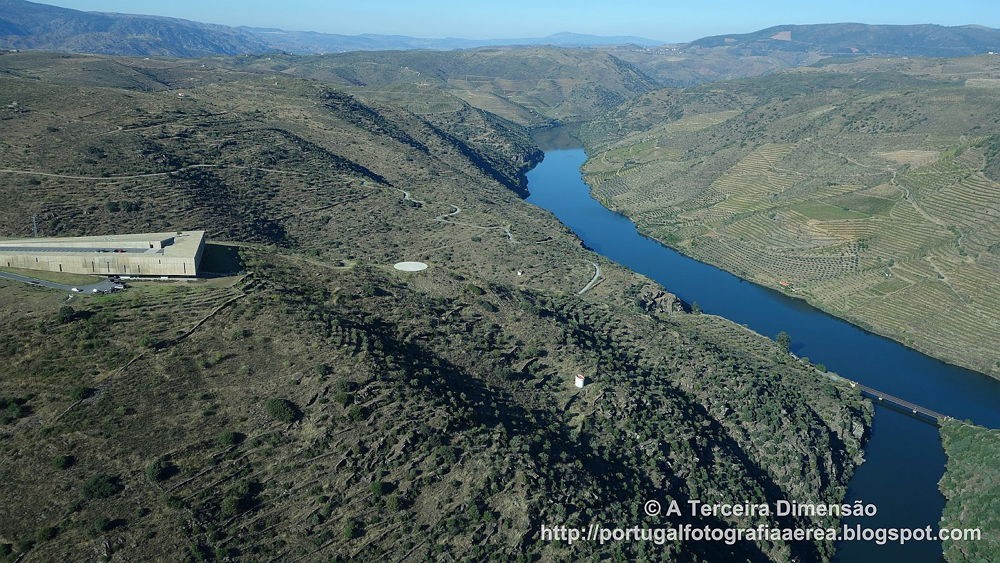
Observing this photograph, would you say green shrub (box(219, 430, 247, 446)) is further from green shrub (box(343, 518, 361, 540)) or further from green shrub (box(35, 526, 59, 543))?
green shrub (box(35, 526, 59, 543))

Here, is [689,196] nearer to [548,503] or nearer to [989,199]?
[989,199]

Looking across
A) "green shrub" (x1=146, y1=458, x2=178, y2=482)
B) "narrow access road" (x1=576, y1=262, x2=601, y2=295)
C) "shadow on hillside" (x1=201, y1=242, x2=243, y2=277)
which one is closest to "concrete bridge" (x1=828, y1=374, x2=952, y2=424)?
"narrow access road" (x1=576, y1=262, x2=601, y2=295)

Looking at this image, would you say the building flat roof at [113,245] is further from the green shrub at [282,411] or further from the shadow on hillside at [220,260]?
the green shrub at [282,411]

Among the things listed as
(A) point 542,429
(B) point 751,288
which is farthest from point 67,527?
(B) point 751,288

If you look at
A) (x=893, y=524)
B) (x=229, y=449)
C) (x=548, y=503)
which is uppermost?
(x=229, y=449)

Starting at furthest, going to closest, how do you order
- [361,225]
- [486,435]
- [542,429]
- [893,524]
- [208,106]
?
[208,106], [361,225], [893,524], [542,429], [486,435]
